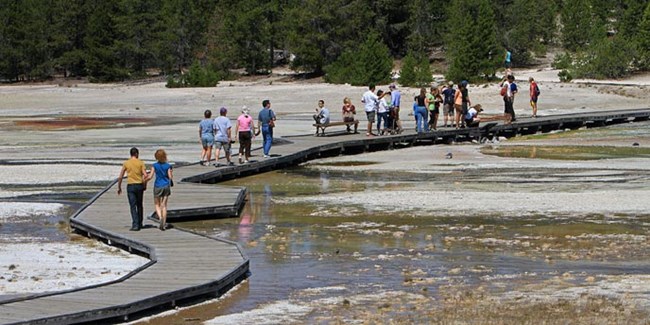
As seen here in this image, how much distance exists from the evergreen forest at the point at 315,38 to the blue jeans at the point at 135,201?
46.4m

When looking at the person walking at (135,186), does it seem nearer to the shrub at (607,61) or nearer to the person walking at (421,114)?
the person walking at (421,114)

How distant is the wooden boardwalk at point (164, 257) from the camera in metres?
12.3

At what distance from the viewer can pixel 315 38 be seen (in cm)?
7819

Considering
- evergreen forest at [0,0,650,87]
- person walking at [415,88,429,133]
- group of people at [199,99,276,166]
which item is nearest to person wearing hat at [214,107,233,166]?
group of people at [199,99,276,166]

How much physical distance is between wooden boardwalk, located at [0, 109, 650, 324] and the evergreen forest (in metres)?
39.5

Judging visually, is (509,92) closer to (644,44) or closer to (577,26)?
(644,44)

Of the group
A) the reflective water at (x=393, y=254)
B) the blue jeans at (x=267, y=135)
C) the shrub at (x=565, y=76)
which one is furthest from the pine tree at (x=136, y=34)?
the reflective water at (x=393, y=254)

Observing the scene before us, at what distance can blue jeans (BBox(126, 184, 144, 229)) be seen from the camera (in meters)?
17.9

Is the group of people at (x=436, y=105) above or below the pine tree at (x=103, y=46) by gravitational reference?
below

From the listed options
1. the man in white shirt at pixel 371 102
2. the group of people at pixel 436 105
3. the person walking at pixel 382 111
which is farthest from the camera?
the group of people at pixel 436 105

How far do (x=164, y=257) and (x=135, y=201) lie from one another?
259 centimetres

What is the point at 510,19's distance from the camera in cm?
8169

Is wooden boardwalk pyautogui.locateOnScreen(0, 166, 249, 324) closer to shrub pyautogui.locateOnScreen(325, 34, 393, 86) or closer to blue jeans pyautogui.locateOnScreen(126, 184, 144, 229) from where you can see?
blue jeans pyautogui.locateOnScreen(126, 184, 144, 229)

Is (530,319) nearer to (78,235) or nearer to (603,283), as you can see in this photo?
(603,283)
